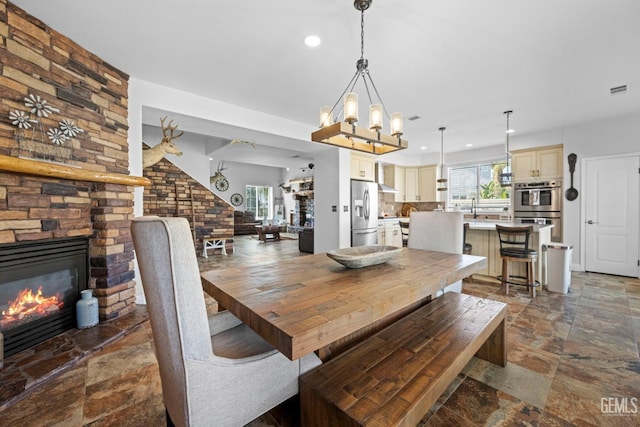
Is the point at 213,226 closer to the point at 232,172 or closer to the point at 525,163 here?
the point at 232,172

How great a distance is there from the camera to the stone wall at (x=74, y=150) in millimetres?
1910

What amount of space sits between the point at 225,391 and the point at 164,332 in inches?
12.4

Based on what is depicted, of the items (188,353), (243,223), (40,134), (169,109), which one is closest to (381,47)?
(169,109)

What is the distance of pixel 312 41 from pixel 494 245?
362 centimetres

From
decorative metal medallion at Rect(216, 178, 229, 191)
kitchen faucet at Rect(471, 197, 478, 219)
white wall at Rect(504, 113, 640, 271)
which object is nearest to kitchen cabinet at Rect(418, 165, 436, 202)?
kitchen faucet at Rect(471, 197, 478, 219)

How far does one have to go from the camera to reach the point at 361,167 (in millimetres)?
5477

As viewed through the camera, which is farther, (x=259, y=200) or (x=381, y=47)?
(x=259, y=200)

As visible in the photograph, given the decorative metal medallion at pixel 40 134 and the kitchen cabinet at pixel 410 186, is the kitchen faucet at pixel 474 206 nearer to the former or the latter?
the kitchen cabinet at pixel 410 186

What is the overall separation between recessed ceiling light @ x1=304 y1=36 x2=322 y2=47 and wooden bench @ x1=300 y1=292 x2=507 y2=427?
7.50 ft

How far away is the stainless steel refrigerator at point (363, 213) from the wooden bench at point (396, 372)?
3.48m

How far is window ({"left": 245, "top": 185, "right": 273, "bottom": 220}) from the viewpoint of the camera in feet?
41.1

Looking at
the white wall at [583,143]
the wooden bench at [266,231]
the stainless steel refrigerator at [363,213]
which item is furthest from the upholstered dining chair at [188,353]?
the wooden bench at [266,231]

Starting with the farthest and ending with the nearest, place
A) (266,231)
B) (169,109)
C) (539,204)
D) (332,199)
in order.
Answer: (266,231) → (332,199) → (539,204) → (169,109)

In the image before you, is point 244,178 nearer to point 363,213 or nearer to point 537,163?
point 363,213
